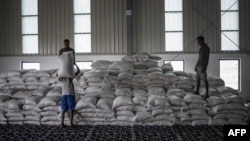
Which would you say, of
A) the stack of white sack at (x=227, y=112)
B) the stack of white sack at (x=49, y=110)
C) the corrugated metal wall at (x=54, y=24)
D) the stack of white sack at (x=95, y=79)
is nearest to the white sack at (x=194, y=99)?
the stack of white sack at (x=227, y=112)

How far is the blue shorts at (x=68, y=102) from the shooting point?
5047 millimetres

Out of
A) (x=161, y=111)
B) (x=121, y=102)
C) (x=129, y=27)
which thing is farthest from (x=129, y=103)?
(x=129, y=27)

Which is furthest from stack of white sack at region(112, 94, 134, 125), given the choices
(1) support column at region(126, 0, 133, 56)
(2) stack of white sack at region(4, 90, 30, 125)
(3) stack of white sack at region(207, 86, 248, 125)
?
(1) support column at region(126, 0, 133, 56)

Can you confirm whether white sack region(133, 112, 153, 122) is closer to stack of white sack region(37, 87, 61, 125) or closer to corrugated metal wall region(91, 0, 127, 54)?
stack of white sack region(37, 87, 61, 125)

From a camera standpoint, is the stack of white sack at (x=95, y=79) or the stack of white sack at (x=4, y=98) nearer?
the stack of white sack at (x=4, y=98)

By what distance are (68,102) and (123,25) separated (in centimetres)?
573

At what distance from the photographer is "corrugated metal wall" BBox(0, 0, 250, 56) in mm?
10117

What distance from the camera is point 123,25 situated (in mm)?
→ 10266

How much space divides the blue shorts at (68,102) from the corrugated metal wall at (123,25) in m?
5.32

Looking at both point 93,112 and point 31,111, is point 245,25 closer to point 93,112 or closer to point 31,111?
point 93,112

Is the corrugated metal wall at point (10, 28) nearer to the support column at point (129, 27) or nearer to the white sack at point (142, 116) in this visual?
the support column at point (129, 27)

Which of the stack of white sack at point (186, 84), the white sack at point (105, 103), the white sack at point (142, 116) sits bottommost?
the white sack at point (142, 116)

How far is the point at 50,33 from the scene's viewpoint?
10.5 meters

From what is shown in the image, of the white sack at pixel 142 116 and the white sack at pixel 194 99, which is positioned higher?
the white sack at pixel 194 99
